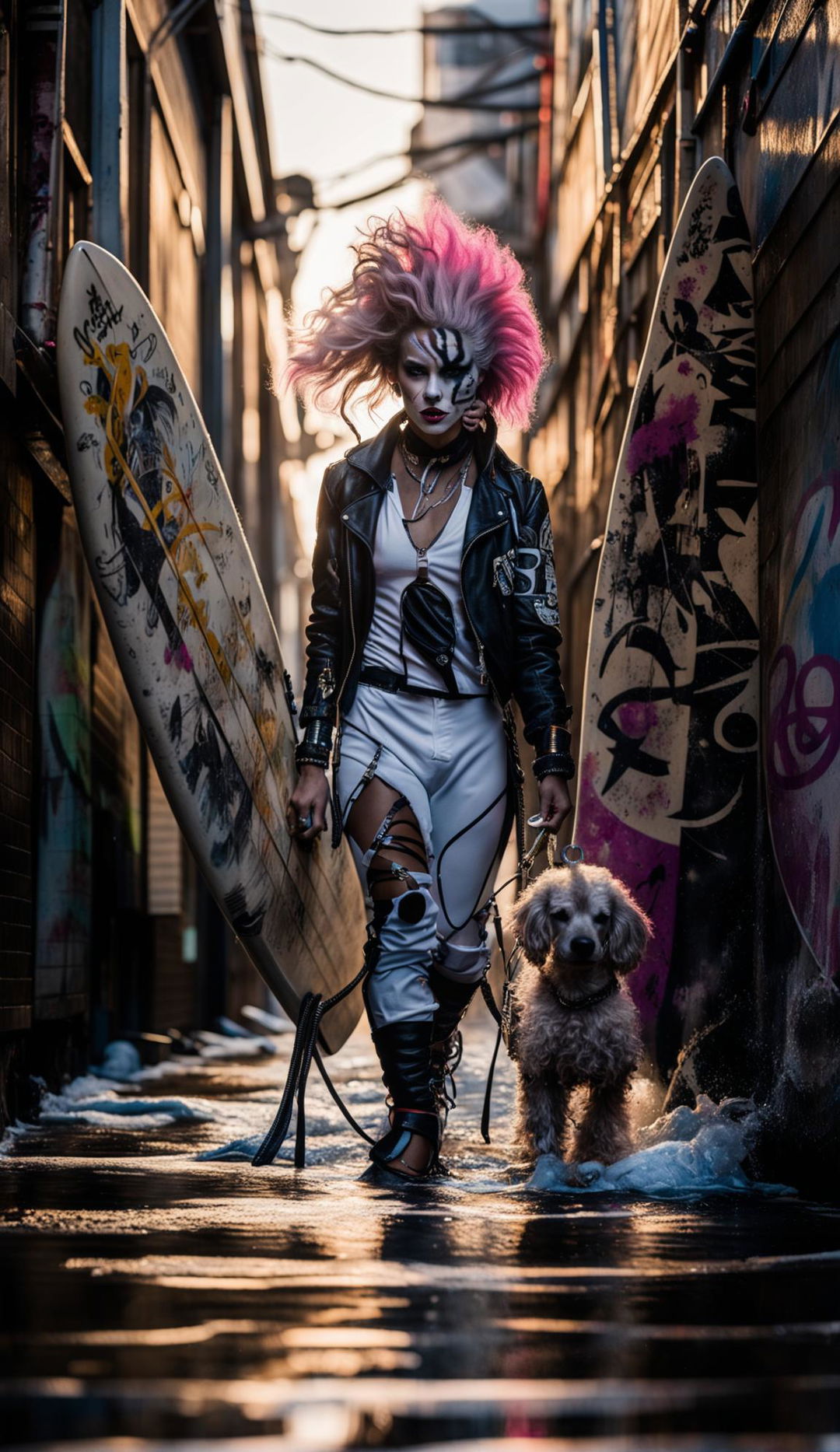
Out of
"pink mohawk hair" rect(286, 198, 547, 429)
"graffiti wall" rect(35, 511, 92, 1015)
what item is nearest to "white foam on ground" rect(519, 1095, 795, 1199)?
"pink mohawk hair" rect(286, 198, 547, 429)

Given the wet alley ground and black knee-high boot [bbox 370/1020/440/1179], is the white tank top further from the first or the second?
the wet alley ground

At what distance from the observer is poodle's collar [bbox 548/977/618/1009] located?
4211 mm

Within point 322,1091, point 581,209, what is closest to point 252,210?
point 581,209

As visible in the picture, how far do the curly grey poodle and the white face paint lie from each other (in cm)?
106

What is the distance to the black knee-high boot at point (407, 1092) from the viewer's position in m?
3.73

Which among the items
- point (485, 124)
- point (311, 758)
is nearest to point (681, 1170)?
point (311, 758)

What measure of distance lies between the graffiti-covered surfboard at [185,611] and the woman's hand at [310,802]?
23 cm

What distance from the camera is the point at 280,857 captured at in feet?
14.9

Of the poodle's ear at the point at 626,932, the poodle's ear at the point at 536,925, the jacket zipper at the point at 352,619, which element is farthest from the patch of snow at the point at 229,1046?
the jacket zipper at the point at 352,619

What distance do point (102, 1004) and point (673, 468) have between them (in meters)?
3.36

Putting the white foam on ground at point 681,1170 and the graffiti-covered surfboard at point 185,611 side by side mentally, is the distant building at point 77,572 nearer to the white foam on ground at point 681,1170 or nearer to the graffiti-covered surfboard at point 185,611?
the graffiti-covered surfboard at point 185,611

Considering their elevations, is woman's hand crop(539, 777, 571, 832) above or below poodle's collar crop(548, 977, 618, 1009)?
above

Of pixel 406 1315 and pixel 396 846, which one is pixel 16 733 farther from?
pixel 406 1315

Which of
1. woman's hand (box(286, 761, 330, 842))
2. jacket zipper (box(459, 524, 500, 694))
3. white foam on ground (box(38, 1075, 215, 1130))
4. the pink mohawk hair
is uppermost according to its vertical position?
the pink mohawk hair
